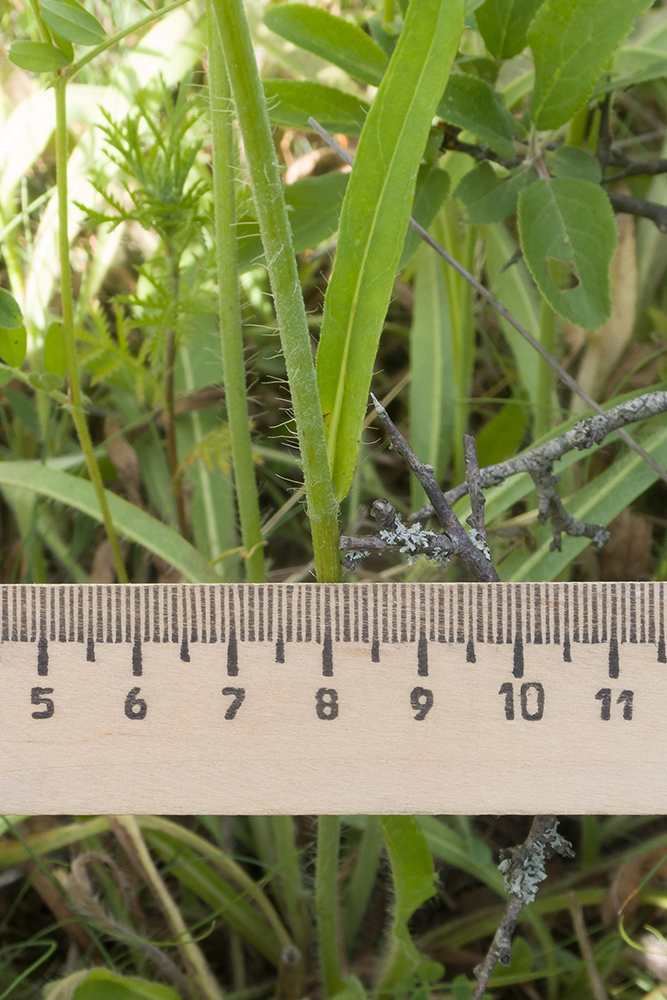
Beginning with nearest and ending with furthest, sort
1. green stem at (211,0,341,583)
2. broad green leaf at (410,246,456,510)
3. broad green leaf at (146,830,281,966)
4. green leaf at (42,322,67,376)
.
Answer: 1. green stem at (211,0,341,583)
2. green leaf at (42,322,67,376)
3. broad green leaf at (146,830,281,966)
4. broad green leaf at (410,246,456,510)

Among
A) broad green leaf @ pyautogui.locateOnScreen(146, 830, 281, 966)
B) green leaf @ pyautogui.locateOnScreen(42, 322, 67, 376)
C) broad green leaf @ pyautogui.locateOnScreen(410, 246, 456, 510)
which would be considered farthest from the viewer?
broad green leaf @ pyautogui.locateOnScreen(410, 246, 456, 510)

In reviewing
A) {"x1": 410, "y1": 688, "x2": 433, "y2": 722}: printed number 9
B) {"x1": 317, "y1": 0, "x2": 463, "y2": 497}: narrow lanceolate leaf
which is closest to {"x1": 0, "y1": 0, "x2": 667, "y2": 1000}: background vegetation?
{"x1": 317, "y1": 0, "x2": 463, "y2": 497}: narrow lanceolate leaf

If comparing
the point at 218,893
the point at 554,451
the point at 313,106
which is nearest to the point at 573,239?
the point at 554,451

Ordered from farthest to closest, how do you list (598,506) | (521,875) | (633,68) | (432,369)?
(432,369), (633,68), (598,506), (521,875)

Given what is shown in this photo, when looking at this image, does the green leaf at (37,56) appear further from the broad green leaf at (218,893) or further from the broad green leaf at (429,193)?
the broad green leaf at (218,893)

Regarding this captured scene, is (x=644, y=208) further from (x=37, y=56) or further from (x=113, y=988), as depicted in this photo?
(x=113, y=988)

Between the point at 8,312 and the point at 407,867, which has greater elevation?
the point at 8,312

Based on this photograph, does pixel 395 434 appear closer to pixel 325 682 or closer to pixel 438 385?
pixel 325 682

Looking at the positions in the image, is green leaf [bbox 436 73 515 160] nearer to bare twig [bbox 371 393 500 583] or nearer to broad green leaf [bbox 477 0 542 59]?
broad green leaf [bbox 477 0 542 59]
